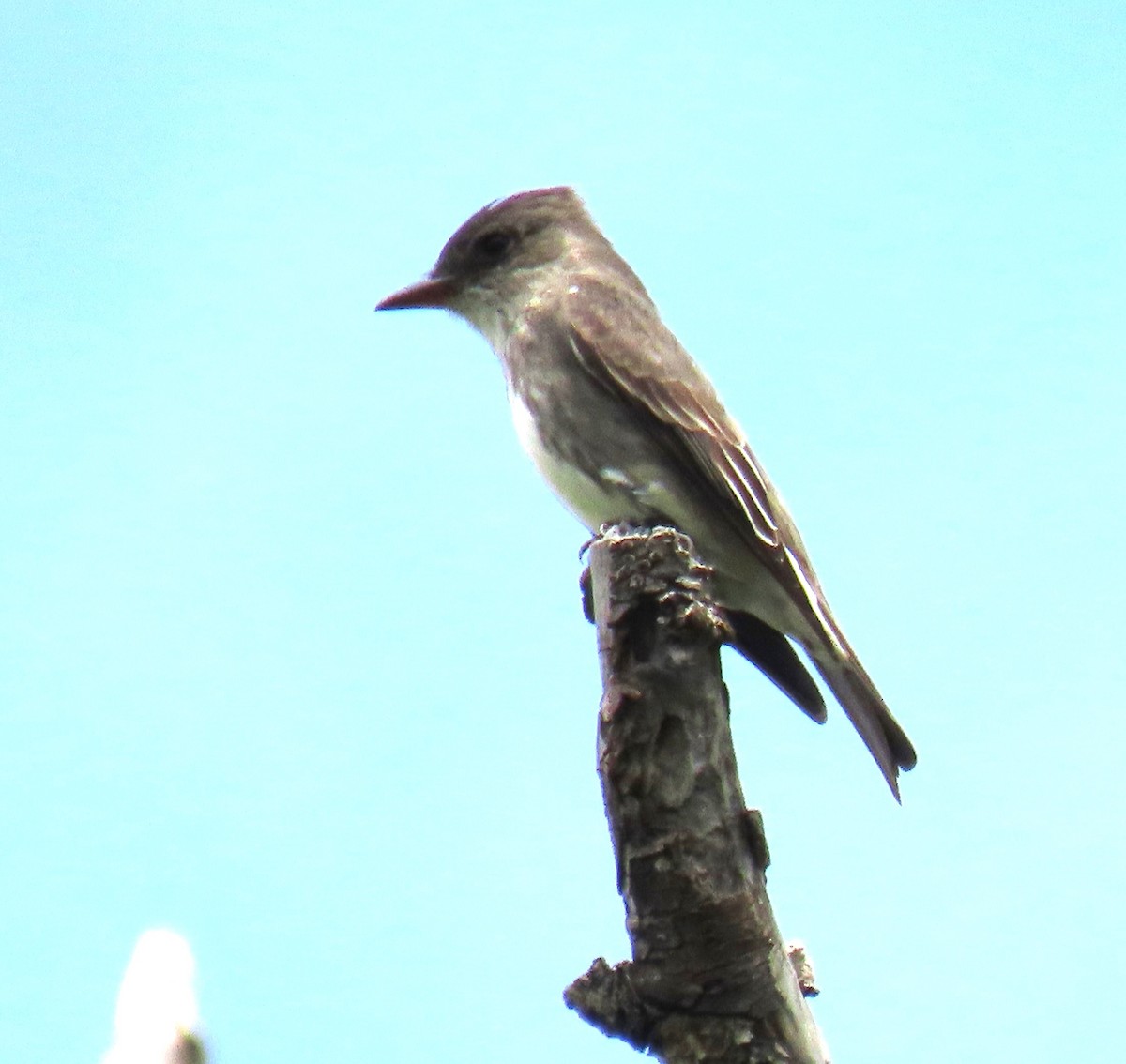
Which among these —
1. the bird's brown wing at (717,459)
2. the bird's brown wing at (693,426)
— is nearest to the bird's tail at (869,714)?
the bird's brown wing at (717,459)

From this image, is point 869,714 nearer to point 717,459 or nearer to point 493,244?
Answer: point 717,459

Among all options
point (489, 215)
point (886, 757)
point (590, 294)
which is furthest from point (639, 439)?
point (489, 215)

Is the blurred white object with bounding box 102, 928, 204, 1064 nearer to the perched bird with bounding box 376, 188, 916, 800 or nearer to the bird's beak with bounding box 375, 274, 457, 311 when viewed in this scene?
the perched bird with bounding box 376, 188, 916, 800

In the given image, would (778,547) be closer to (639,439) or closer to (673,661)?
(639,439)

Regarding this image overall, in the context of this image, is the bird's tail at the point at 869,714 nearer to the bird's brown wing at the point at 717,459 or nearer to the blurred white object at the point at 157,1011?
the bird's brown wing at the point at 717,459

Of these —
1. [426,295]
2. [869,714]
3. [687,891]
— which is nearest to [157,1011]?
[687,891]
